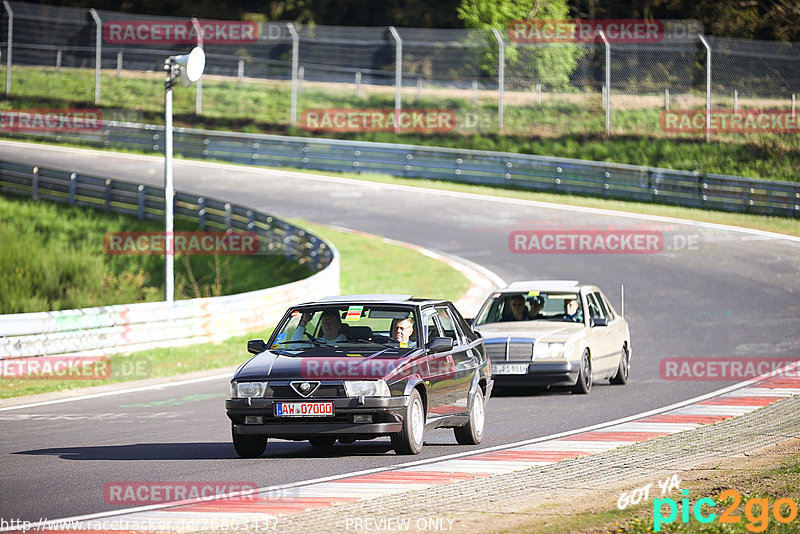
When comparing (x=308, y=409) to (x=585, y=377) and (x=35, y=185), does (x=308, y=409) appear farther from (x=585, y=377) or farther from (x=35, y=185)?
(x=35, y=185)

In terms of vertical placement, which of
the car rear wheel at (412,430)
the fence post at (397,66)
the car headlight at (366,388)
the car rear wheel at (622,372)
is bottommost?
the car rear wheel at (622,372)

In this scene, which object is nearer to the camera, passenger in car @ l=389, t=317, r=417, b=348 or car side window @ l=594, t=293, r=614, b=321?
passenger in car @ l=389, t=317, r=417, b=348

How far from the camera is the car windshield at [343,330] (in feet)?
35.1

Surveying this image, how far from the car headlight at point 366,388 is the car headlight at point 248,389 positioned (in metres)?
0.74

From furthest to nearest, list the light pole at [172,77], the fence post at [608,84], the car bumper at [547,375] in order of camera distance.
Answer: the fence post at [608,84] → the light pole at [172,77] → the car bumper at [547,375]

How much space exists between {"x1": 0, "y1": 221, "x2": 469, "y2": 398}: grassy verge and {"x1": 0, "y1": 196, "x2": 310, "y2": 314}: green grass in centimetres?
185

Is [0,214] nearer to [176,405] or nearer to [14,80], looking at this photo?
[14,80]

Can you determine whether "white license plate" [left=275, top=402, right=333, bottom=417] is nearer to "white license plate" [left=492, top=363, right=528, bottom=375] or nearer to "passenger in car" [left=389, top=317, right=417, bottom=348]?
"passenger in car" [left=389, top=317, right=417, bottom=348]

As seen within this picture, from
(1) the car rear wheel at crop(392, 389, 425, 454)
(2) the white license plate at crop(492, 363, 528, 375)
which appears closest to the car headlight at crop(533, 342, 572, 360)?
(2) the white license plate at crop(492, 363, 528, 375)

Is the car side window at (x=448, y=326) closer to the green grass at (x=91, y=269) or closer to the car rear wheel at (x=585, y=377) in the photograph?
the car rear wheel at (x=585, y=377)

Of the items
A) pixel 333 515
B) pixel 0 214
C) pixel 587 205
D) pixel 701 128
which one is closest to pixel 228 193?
pixel 0 214

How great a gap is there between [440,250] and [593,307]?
12710 millimetres

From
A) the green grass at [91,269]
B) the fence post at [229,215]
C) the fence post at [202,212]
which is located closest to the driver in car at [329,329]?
the green grass at [91,269]

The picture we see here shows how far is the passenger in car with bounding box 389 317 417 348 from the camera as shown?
10.8m
